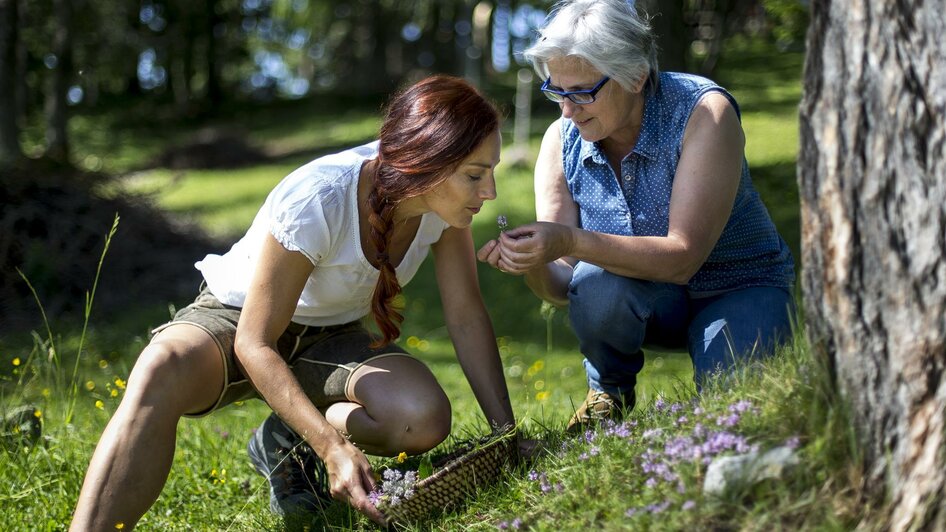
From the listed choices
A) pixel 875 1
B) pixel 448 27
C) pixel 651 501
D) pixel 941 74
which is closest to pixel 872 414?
pixel 651 501

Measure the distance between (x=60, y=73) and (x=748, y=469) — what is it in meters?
15.5

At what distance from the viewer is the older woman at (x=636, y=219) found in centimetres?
319

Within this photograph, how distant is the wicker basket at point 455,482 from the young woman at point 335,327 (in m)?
0.10

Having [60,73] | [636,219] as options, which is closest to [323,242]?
[636,219]

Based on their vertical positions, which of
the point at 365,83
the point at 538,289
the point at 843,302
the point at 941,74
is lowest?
the point at 365,83

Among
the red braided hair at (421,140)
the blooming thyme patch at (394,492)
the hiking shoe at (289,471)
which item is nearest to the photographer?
A: the blooming thyme patch at (394,492)

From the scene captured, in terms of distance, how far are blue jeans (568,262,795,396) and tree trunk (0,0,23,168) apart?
318 inches

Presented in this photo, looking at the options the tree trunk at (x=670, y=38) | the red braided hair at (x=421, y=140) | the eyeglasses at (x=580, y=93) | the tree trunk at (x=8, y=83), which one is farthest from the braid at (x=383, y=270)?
the tree trunk at (x=8, y=83)

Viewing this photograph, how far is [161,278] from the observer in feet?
30.1

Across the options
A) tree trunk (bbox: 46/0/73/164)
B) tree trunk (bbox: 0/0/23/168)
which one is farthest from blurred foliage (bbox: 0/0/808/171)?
tree trunk (bbox: 0/0/23/168)

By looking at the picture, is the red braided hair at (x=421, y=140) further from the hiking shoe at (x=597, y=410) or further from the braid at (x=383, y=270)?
the hiking shoe at (x=597, y=410)

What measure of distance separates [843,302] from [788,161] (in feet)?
32.6

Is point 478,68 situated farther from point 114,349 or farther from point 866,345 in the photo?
point 866,345

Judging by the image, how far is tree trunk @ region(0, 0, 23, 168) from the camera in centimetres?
1052
